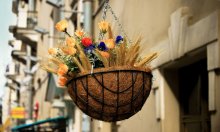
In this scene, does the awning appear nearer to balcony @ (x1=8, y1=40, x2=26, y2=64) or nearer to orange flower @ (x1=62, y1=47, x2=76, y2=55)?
orange flower @ (x1=62, y1=47, x2=76, y2=55)

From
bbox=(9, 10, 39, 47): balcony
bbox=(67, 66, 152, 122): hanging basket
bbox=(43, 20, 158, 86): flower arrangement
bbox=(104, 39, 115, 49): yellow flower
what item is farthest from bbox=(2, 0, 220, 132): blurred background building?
bbox=(9, 10, 39, 47): balcony

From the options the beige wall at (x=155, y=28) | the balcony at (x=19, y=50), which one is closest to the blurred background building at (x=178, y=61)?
the beige wall at (x=155, y=28)

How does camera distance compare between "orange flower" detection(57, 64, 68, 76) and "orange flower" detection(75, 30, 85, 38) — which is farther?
"orange flower" detection(75, 30, 85, 38)

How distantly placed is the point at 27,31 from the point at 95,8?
54.0 ft

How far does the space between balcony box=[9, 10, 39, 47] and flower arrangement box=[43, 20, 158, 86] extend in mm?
24007

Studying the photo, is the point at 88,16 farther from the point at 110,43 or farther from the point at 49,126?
the point at 110,43

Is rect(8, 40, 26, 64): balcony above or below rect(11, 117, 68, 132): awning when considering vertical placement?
above

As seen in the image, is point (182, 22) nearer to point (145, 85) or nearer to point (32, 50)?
point (145, 85)

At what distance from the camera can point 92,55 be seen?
4.40 meters

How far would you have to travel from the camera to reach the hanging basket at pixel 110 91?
416 cm

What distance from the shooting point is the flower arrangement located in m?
4.28

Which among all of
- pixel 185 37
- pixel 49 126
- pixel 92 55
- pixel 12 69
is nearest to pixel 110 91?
pixel 92 55

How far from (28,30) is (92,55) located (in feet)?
82.6

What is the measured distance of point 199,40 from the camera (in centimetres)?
587
